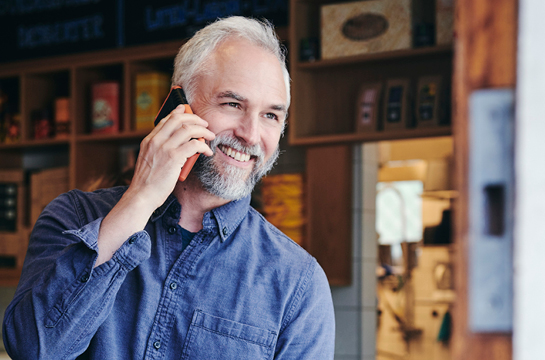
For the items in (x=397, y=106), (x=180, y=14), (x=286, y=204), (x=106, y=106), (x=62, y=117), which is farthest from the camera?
(x=62, y=117)

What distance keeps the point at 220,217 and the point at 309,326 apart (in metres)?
0.28

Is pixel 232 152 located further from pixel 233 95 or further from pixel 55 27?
pixel 55 27

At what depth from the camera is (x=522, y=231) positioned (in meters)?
0.35

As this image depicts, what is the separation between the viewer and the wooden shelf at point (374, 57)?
9.24 feet

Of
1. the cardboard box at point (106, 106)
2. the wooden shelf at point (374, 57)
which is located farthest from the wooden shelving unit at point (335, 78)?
the cardboard box at point (106, 106)

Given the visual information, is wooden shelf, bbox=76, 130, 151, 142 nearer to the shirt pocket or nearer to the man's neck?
the man's neck

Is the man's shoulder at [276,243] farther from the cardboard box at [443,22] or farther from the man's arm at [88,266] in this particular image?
the cardboard box at [443,22]

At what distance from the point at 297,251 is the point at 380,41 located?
1.94m

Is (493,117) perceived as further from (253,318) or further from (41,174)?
(41,174)

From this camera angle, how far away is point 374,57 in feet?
9.70

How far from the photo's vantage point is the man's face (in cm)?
125

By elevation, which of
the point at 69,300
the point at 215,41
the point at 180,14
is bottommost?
the point at 69,300

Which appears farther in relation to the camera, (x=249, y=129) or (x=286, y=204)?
(x=286, y=204)

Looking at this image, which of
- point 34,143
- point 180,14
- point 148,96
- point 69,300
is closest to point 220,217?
point 69,300
